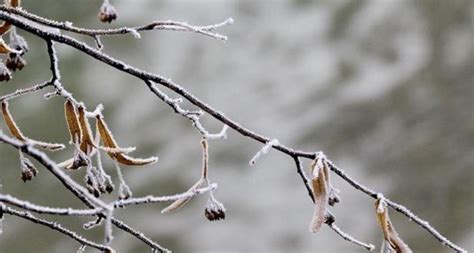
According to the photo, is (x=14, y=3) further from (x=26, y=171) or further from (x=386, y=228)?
(x=386, y=228)

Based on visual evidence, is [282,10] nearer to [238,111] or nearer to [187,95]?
[238,111]

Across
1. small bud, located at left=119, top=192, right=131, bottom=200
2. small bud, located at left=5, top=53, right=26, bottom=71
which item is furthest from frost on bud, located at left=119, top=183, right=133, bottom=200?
small bud, located at left=5, top=53, right=26, bottom=71

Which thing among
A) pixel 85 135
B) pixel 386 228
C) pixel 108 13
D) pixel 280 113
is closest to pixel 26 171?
pixel 85 135

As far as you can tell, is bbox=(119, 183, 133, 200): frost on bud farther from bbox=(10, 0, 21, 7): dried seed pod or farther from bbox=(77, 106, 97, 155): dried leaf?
bbox=(10, 0, 21, 7): dried seed pod

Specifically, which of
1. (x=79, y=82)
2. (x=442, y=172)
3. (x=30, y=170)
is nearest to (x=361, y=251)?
(x=442, y=172)

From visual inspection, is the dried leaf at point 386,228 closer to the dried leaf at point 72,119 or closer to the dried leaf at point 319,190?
the dried leaf at point 319,190
